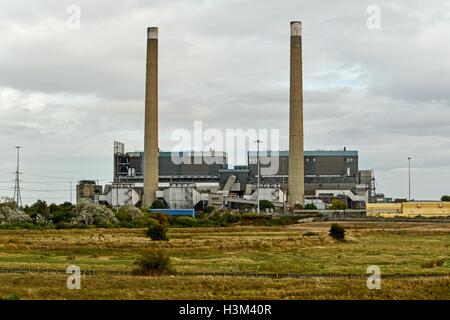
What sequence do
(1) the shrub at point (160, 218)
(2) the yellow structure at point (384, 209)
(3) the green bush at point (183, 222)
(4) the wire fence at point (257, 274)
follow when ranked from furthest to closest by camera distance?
(2) the yellow structure at point (384, 209)
(1) the shrub at point (160, 218)
(3) the green bush at point (183, 222)
(4) the wire fence at point (257, 274)

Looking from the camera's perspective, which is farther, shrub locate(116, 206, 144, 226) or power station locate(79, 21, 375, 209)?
power station locate(79, 21, 375, 209)

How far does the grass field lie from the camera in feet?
103

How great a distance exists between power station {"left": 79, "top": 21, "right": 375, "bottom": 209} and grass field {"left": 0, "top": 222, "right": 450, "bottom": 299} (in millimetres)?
40300

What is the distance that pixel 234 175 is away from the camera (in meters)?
160

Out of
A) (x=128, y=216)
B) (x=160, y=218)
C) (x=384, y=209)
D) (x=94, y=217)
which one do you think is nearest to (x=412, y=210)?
(x=384, y=209)

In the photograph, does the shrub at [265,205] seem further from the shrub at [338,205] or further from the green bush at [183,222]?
the green bush at [183,222]

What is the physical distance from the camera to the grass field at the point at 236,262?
31.3m

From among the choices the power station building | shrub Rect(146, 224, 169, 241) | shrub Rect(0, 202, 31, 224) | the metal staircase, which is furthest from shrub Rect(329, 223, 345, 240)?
the power station building

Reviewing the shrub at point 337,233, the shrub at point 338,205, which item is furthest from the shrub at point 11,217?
the shrub at point 338,205

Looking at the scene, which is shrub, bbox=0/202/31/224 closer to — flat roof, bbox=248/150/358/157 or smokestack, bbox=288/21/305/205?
smokestack, bbox=288/21/305/205

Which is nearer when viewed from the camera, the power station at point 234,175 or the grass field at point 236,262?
the grass field at point 236,262

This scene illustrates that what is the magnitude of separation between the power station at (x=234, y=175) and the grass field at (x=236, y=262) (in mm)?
40300
